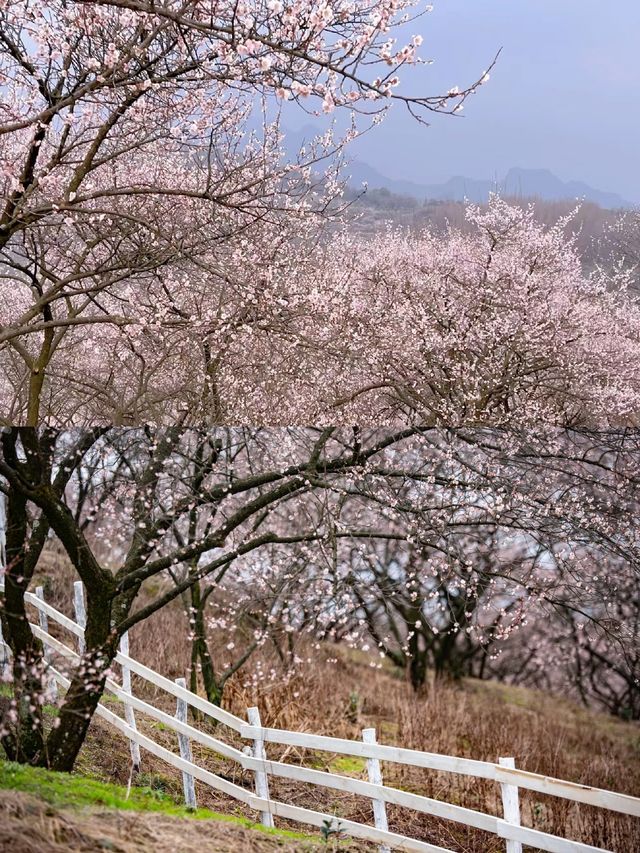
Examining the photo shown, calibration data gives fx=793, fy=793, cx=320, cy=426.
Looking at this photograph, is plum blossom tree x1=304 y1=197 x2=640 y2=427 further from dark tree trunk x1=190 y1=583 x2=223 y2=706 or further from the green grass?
the green grass

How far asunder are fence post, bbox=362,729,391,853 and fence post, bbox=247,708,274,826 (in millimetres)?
562

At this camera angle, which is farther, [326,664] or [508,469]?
[326,664]

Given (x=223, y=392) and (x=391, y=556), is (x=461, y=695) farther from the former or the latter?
(x=223, y=392)

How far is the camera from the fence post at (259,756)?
3.96 meters

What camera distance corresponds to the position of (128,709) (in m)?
3.93

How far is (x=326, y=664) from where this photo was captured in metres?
→ 4.60

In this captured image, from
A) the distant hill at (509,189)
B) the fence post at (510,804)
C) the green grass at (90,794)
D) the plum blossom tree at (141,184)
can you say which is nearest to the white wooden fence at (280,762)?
the fence post at (510,804)

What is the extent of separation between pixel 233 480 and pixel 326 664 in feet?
4.06

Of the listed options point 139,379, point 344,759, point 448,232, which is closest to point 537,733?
point 344,759

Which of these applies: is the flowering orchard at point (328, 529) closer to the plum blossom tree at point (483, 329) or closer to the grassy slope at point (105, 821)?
the plum blossom tree at point (483, 329)

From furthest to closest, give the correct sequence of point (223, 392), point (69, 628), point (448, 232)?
point (448, 232) → point (223, 392) → point (69, 628)

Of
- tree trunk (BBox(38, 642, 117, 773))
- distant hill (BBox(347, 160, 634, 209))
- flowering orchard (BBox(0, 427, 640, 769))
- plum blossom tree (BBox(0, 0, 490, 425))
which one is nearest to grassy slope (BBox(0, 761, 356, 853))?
tree trunk (BBox(38, 642, 117, 773))

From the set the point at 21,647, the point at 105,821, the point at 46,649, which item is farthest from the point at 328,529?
the point at 105,821

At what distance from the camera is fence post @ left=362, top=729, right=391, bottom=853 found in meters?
3.55
